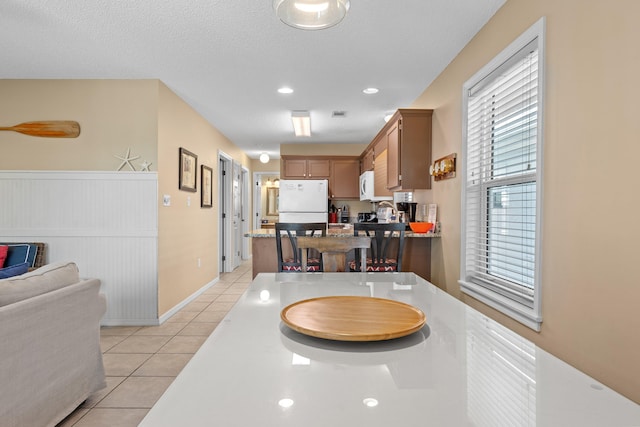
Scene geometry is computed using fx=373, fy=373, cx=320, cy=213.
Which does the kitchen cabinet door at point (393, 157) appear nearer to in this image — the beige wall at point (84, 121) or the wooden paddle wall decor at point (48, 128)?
the beige wall at point (84, 121)

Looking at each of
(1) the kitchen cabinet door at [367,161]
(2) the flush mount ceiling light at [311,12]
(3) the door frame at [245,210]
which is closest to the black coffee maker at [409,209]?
(1) the kitchen cabinet door at [367,161]

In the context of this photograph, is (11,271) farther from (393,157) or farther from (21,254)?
(393,157)

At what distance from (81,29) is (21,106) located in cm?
158

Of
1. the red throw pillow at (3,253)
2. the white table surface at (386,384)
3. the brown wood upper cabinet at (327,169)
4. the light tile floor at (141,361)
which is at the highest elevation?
the brown wood upper cabinet at (327,169)

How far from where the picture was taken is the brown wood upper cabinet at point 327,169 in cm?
679

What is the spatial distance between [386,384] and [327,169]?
626cm

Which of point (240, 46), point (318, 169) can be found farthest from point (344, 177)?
point (240, 46)

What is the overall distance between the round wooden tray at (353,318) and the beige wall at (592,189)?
967 millimetres

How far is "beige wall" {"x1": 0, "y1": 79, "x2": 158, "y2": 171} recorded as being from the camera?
12.0 ft

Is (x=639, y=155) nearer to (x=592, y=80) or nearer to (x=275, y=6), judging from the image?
(x=592, y=80)

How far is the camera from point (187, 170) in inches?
175

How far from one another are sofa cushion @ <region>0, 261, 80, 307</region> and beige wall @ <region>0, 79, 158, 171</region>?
1.79 meters

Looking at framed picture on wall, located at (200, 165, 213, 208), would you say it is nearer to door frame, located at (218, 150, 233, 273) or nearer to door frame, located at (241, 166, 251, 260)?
door frame, located at (218, 150, 233, 273)

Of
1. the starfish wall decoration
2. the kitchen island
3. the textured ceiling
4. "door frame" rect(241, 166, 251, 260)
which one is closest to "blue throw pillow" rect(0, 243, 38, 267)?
the starfish wall decoration
